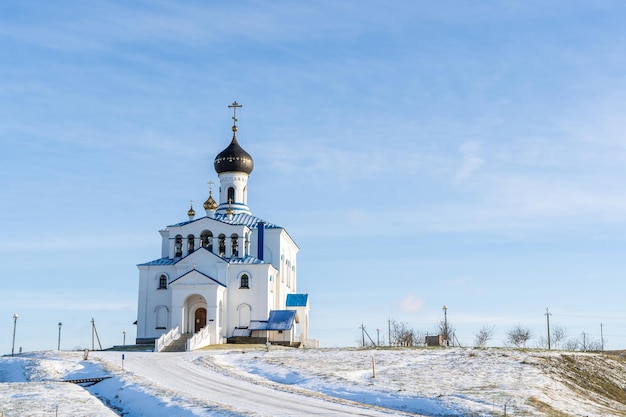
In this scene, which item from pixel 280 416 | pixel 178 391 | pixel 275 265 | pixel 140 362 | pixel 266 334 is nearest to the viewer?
pixel 280 416

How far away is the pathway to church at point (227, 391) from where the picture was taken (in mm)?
25678

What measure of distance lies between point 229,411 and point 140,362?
590 inches

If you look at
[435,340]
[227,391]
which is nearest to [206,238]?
[435,340]

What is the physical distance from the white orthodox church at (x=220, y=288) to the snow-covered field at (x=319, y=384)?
833 centimetres

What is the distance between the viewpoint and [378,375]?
3397 cm

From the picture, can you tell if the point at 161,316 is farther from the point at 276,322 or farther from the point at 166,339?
the point at 276,322

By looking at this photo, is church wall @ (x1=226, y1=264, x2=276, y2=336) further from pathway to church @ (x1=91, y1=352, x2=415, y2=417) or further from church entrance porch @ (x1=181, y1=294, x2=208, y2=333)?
pathway to church @ (x1=91, y1=352, x2=415, y2=417)

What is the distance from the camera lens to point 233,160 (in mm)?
61188

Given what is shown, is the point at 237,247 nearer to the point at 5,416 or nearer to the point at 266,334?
the point at 266,334

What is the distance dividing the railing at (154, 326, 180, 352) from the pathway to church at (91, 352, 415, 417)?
488cm

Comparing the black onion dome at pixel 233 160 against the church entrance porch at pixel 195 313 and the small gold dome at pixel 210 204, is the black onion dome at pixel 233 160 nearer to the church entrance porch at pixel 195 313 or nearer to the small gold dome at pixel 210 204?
the small gold dome at pixel 210 204

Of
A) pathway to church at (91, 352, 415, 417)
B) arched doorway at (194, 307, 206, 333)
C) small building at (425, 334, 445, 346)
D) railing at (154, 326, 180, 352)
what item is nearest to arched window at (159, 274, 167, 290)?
arched doorway at (194, 307, 206, 333)

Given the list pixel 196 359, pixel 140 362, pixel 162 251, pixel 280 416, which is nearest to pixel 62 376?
pixel 140 362

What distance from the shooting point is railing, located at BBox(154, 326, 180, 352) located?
4569 cm
